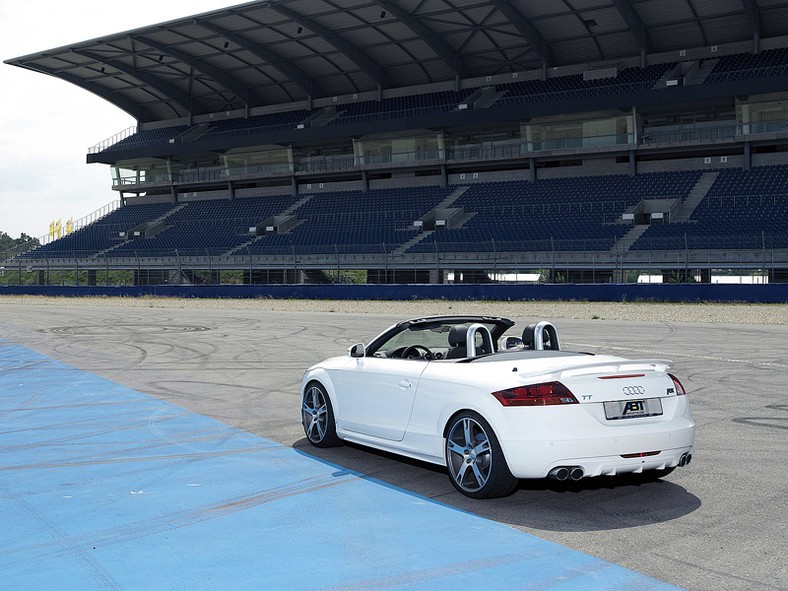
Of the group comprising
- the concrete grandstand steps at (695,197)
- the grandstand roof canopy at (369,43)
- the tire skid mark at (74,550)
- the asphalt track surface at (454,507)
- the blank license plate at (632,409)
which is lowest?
A: the asphalt track surface at (454,507)

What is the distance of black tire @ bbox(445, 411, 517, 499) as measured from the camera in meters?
5.80

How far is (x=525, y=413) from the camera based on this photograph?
5.68 meters

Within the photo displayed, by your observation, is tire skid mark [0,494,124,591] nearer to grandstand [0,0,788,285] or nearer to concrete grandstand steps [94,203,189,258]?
grandstand [0,0,788,285]

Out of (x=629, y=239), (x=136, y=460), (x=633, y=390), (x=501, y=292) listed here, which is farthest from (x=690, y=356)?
(x=629, y=239)

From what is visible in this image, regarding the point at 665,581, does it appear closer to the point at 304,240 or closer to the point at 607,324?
the point at 607,324

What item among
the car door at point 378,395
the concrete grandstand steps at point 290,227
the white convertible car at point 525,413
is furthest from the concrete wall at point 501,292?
the car door at point 378,395

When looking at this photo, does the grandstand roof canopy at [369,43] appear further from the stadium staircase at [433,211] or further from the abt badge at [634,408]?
the abt badge at [634,408]

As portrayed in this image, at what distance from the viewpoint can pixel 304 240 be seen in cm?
5041

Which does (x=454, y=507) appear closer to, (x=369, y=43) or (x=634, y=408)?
(x=634, y=408)

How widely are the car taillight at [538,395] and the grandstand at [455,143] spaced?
1185 inches


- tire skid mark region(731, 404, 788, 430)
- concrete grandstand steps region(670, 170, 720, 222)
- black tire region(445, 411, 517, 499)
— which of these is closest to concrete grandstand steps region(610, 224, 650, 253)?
concrete grandstand steps region(670, 170, 720, 222)

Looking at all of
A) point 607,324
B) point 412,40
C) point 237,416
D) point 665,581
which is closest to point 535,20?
point 412,40

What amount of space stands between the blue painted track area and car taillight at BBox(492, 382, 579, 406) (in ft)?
2.76

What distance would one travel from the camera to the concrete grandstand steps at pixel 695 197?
137 feet
